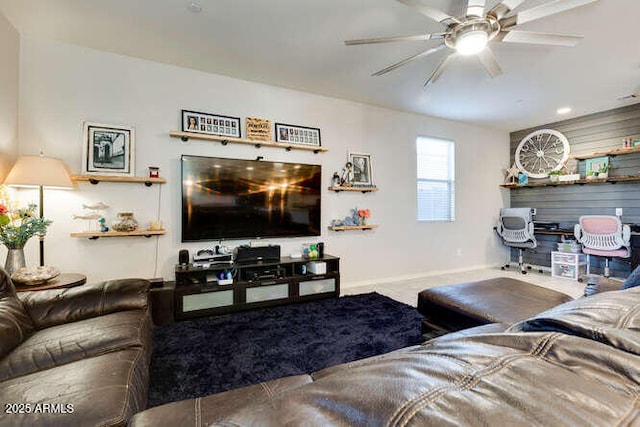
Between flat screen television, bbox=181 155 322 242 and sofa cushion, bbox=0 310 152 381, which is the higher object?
flat screen television, bbox=181 155 322 242

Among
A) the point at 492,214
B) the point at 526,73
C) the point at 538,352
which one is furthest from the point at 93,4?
the point at 492,214

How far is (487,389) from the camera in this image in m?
0.33

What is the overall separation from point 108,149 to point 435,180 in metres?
4.58

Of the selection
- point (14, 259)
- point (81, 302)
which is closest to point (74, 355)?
point (81, 302)

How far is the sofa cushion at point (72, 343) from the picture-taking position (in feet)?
3.92

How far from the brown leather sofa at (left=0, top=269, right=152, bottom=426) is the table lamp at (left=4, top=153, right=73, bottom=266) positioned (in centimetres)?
97

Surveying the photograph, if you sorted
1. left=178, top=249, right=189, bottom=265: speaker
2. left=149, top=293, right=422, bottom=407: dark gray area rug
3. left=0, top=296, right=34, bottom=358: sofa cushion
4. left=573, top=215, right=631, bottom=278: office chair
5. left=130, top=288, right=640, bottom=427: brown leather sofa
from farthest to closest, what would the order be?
left=573, top=215, right=631, bottom=278: office chair
left=178, top=249, right=189, bottom=265: speaker
left=149, top=293, right=422, bottom=407: dark gray area rug
left=0, top=296, right=34, bottom=358: sofa cushion
left=130, top=288, right=640, bottom=427: brown leather sofa

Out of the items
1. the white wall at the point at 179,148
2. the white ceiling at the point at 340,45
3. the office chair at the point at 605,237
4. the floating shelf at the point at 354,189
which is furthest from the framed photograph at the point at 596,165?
the floating shelf at the point at 354,189

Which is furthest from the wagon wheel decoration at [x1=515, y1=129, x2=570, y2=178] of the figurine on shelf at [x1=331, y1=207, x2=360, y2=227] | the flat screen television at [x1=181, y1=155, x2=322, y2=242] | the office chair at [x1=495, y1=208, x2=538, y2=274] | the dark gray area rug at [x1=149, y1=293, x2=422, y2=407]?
the flat screen television at [x1=181, y1=155, x2=322, y2=242]

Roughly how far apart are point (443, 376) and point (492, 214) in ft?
19.9

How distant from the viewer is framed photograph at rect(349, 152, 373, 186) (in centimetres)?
414

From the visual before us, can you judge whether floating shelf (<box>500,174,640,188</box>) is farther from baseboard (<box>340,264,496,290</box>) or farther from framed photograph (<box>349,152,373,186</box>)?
framed photograph (<box>349,152,373,186</box>)

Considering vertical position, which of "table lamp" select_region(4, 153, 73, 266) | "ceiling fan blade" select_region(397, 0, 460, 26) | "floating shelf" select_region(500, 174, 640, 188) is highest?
"ceiling fan blade" select_region(397, 0, 460, 26)

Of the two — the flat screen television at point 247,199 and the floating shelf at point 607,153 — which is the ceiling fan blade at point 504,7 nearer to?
the flat screen television at point 247,199
